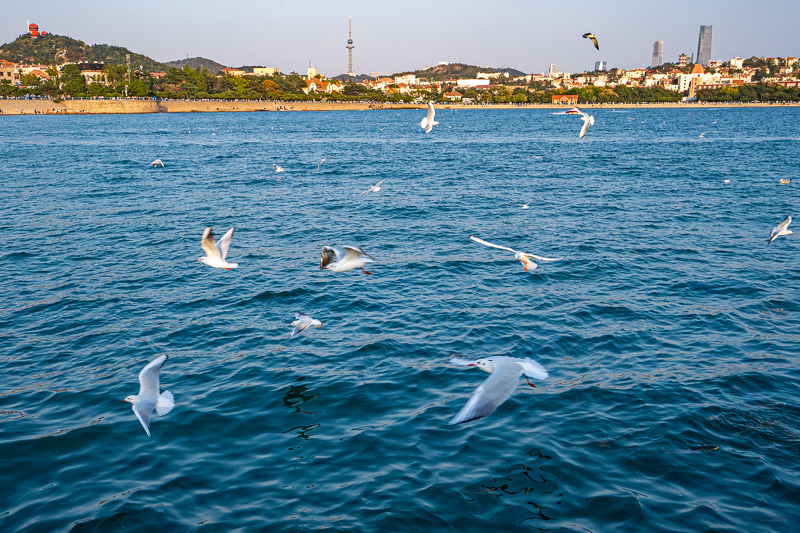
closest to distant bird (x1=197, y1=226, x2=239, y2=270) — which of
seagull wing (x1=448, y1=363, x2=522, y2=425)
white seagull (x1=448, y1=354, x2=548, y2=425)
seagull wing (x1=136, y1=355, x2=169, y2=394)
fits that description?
seagull wing (x1=136, y1=355, x2=169, y2=394)

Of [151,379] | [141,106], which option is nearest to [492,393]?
[151,379]

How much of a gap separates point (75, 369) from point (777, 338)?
14.0 metres

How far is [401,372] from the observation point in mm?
10688

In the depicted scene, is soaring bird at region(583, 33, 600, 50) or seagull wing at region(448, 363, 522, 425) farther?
soaring bird at region(583, 33, 600, 50)

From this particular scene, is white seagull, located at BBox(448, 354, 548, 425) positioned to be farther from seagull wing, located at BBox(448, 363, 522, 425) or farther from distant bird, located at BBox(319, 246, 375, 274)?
distant bird, located at BBox(319, 246, 375, 274)

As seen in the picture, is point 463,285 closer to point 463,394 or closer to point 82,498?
point 463,394

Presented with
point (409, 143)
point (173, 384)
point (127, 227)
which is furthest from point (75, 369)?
point (409, 143)

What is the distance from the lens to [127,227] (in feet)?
75.2

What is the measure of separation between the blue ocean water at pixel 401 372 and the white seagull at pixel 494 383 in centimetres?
127

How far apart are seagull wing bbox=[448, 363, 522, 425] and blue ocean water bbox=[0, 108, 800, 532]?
1.28 meters

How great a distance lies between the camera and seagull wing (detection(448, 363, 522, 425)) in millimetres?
6660

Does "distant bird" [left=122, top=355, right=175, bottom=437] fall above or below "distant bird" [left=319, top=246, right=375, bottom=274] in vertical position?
below

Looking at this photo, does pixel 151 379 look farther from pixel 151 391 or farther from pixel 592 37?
pixel 592 37

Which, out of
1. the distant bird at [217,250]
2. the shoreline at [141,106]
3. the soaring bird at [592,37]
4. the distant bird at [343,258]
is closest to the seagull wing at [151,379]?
the distant bird at [217,250]
